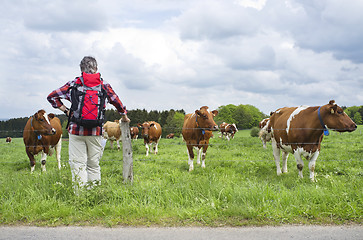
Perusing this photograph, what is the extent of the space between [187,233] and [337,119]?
5075 mm

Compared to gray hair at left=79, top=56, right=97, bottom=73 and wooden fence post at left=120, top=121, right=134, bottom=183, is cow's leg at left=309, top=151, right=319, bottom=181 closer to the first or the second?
wooden fence post at left=120, top=121, right=134, bottom=183

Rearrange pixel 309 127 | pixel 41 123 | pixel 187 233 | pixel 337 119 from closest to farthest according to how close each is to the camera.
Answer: pixel 187 233
pixel 337 119
pixel 309 127
pixel 41 123

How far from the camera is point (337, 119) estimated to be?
6898 mm

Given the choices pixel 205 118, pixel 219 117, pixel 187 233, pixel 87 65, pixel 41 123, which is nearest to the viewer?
pixel 187 233

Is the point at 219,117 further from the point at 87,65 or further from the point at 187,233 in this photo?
the point at 187,233

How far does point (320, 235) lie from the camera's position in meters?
3.86

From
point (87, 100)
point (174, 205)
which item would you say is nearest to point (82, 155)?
point (87, 100)

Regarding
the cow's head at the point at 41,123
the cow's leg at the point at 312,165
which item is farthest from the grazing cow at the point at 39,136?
the cow's leg at the point at 312,165

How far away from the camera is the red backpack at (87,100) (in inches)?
190

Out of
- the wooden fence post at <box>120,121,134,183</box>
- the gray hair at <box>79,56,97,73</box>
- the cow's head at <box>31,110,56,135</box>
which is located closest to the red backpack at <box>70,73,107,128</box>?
the gray hair at <box>79,56,97,73</box>

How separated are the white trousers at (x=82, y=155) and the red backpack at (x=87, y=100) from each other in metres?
0.33

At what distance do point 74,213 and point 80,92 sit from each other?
2028mm

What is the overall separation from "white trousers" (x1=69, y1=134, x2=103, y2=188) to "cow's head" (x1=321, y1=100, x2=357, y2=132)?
18.1 ft

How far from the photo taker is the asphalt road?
12.5 ft
